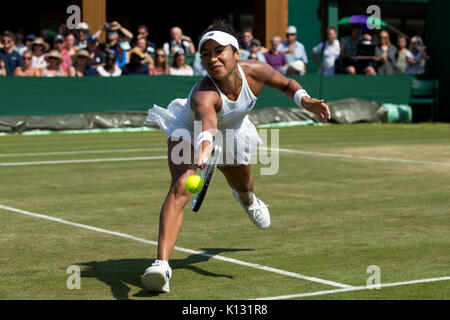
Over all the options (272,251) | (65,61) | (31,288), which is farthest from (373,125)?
(31,288)

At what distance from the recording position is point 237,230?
853cm

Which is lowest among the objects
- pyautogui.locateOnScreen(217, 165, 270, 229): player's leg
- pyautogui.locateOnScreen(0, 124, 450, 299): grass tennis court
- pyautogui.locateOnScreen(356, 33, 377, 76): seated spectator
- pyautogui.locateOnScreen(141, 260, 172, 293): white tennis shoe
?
pyautogui.locateOnScreen(0, 124, 450, 299): grass tennis court

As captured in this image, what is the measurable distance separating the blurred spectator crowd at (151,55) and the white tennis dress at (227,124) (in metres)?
14.3

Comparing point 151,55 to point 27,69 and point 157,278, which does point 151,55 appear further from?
point 157,278

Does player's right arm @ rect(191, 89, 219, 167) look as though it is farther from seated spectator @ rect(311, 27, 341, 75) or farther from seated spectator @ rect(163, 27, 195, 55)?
seated spectator @ rect(311, 27, 341, 75)

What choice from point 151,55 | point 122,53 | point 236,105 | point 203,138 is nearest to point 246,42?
point 151,55

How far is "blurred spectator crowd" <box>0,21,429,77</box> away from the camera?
21094 mm

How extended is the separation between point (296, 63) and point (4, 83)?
745 cm

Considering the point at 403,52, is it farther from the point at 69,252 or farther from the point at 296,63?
the point at 69,252

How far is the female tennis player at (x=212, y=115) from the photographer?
6.07m

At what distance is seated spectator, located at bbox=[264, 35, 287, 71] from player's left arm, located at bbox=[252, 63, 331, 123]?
15.7m

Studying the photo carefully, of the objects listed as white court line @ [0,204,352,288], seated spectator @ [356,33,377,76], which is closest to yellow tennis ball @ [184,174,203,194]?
white court line @ [0,204,352,288]

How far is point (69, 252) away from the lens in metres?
7.46

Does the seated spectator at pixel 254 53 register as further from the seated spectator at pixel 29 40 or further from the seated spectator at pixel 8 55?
the seated spectator at pixel 8 55
